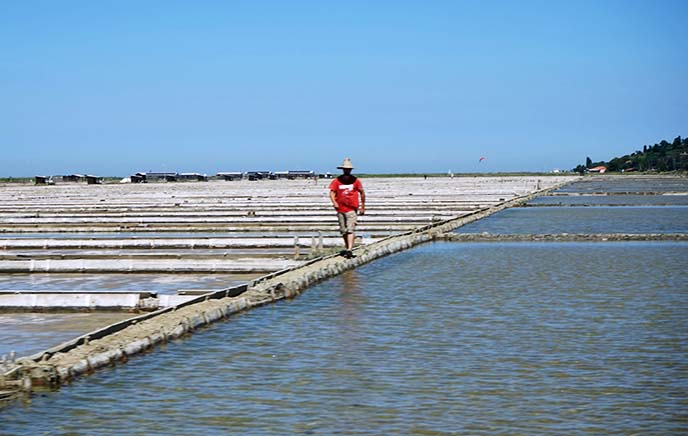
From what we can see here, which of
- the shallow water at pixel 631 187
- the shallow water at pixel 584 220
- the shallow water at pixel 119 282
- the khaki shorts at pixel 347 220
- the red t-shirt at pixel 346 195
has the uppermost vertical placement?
the red t-shirt at pixel 346 195

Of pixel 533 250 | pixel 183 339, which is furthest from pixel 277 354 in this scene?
pixel 533 250

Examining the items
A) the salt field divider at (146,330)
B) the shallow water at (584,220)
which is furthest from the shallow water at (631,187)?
the salt field divider at (146,330)

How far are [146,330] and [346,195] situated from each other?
6.33m

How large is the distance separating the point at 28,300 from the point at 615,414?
21.3 feet

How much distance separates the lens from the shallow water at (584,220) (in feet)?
76.8

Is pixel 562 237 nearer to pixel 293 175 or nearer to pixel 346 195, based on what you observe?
pixel 346 195

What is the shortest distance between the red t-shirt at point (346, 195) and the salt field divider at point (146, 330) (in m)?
0.75

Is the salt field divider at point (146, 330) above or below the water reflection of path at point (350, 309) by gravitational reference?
above


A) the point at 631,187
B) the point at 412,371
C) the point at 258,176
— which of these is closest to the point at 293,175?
the point at 258,176

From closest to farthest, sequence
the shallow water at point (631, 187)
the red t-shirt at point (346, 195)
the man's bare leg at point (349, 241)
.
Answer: the red t-shirt at point (346, 195) → the man's bare leg at point (349, 241) → the shallow water at point (631, 187)

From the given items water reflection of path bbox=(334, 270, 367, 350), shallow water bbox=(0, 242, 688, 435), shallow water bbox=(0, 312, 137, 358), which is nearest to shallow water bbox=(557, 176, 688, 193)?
water reflection of path bbox=(334, 270, 367, 350)

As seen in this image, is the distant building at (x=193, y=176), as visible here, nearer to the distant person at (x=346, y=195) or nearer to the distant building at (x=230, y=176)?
the distant building at (x=230, y=176)

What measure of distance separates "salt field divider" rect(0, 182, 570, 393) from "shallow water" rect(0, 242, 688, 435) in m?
0.15

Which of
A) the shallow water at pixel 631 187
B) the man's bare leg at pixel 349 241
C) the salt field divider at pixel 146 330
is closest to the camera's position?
the salt field divider at pixel 146 330
